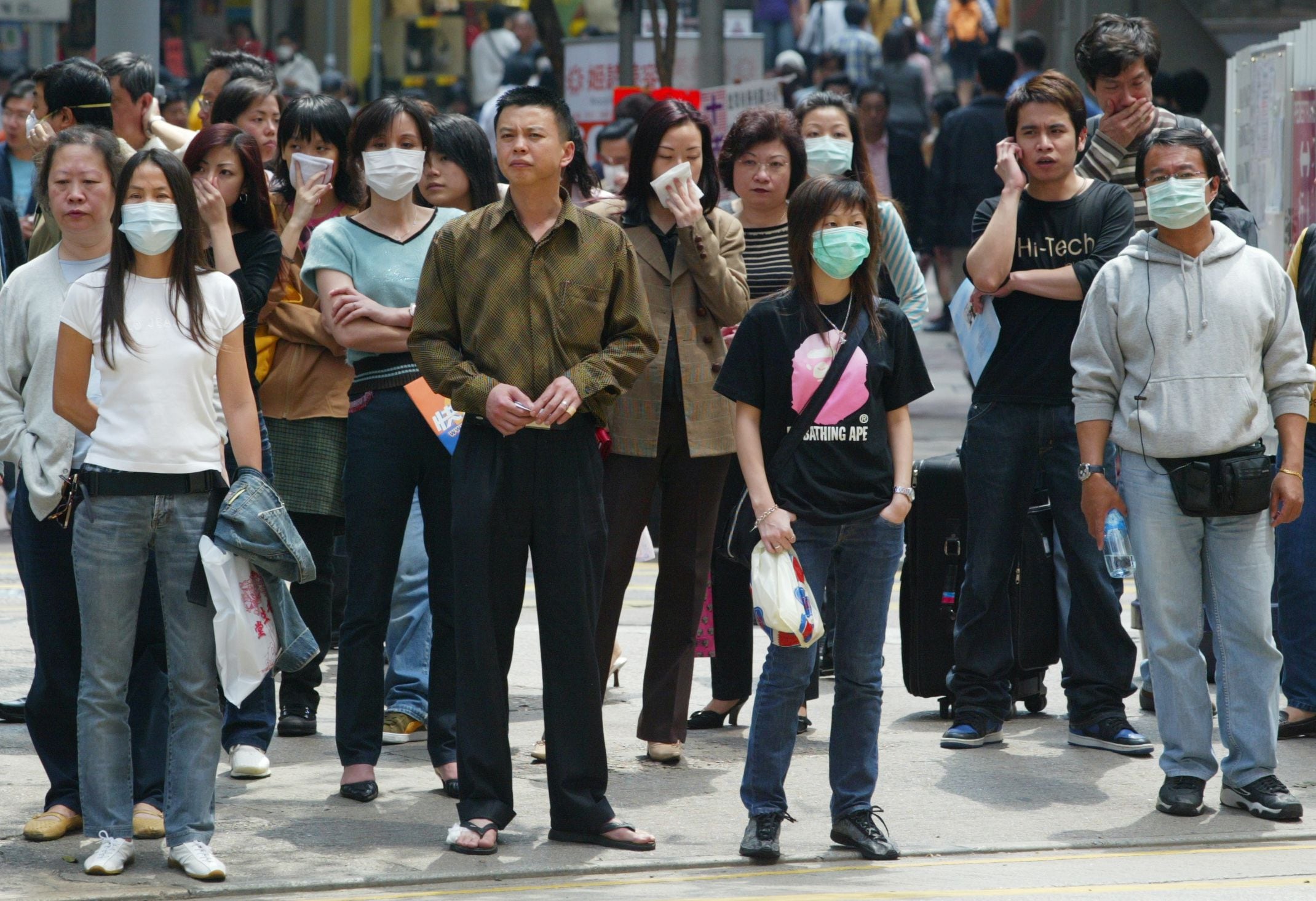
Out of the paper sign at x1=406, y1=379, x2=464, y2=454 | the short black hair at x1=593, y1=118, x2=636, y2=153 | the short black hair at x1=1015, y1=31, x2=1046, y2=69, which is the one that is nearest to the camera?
the paper sign at x1=406, y1=379, x2=464, y2=454

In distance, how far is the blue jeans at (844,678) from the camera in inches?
212

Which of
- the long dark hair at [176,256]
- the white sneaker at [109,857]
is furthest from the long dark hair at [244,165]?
the white sneaker at [109,857]

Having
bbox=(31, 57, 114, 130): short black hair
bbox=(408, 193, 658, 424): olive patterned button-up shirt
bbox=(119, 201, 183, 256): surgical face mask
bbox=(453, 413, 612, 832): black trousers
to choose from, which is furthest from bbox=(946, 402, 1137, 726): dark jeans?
bbox=(31, 57, 114, 130): short black hair

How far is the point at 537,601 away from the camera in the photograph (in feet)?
18.1

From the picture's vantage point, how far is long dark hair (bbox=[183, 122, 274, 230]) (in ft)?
20.2

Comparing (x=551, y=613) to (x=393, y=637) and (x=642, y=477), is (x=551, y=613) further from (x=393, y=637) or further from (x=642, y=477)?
(x=393, y=637)

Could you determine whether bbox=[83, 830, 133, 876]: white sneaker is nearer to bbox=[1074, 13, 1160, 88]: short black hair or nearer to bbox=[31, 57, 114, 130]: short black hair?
bbox=[31, 57, 114, 130]: short black hair

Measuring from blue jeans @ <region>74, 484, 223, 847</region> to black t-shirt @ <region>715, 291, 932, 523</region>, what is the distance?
1.56 m

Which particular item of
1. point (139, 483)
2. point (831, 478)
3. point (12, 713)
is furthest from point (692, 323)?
point (12, 713)

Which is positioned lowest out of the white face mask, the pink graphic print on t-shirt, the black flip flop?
the black flip flop

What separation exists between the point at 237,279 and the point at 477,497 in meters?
1.24

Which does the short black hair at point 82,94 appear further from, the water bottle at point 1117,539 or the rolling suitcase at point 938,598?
the water bottle at point 1117,539

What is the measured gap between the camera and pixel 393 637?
689cm

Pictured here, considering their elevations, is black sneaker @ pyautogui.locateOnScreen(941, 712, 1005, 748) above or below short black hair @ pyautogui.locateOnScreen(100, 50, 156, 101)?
below
